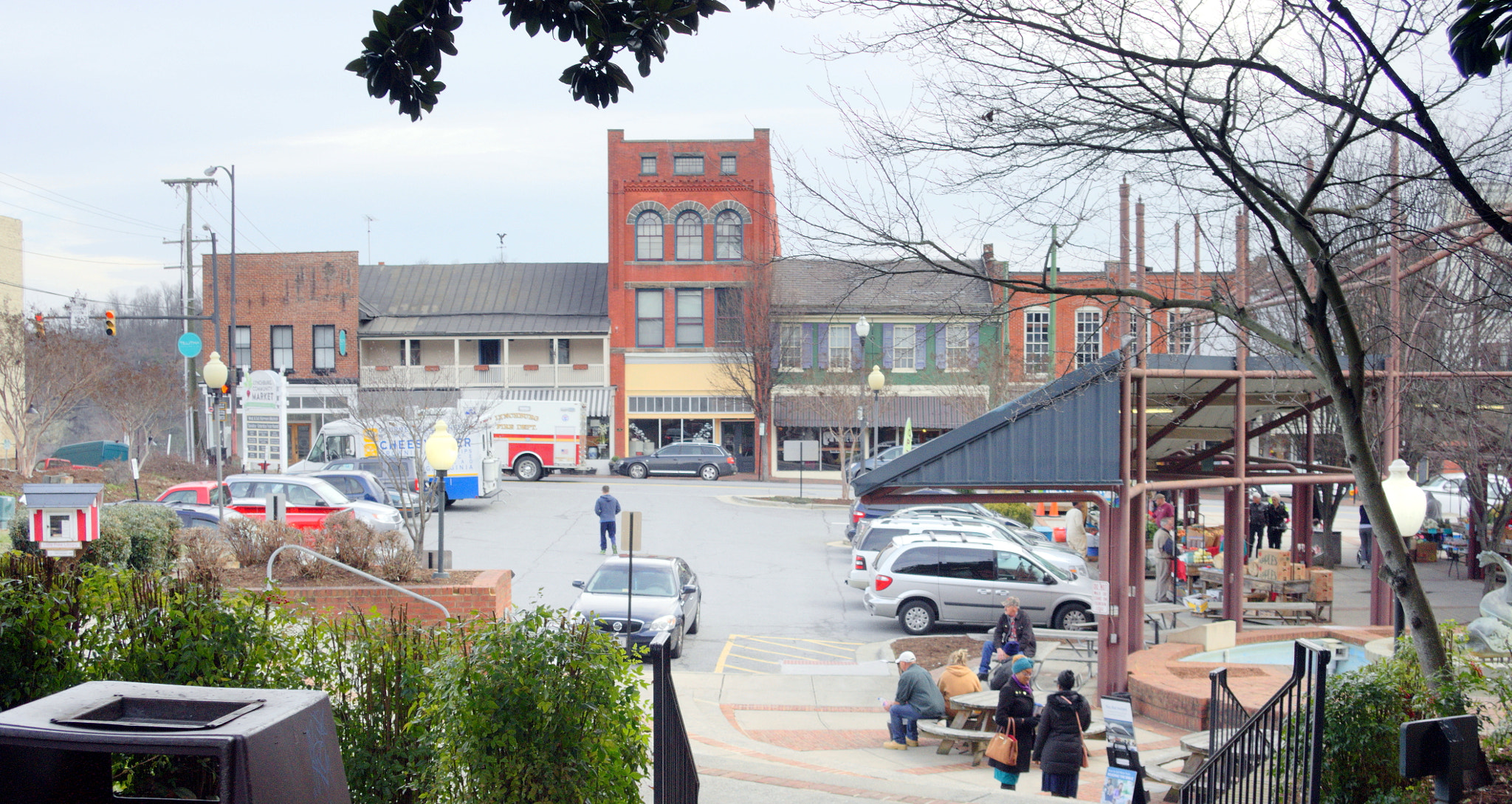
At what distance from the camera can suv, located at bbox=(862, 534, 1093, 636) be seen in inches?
673

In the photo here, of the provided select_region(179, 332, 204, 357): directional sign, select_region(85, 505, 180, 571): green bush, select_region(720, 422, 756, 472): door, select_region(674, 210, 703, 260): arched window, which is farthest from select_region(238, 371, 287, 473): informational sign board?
select_region(720, 422, 756, 472): door

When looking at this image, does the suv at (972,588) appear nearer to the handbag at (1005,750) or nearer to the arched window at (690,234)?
the handbag at (1005,750)

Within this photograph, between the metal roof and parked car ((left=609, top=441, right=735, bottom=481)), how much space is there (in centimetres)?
3079

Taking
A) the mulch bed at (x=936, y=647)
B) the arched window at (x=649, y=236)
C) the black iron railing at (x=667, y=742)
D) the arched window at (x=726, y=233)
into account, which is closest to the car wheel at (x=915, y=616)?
the mulch bed at (x=936, y=647)

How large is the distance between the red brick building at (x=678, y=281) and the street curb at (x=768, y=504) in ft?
40.9

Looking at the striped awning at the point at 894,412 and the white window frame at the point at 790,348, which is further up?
the white window frame at the point at 790,348

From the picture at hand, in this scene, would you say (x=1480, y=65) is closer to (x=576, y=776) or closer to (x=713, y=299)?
(x=576, y=776)

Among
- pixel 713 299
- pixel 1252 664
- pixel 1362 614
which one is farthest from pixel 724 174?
pixel 1252 664

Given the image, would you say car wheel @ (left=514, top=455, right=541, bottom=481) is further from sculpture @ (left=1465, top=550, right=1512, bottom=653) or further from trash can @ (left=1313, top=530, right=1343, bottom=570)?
sculpture @ (left=1465, top=550, right=1512, bottom=653)

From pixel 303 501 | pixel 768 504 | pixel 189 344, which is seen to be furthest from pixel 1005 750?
pixel 189 344

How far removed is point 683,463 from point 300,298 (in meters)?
20.6

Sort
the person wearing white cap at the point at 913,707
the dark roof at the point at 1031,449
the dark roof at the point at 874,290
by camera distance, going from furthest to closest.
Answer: the dark roof at the point at 1031,449
the person wearing white cap at the point at 913,707
the dark roof at the point at 874,290

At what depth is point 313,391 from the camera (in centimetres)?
4672

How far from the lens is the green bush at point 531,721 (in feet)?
15.3
